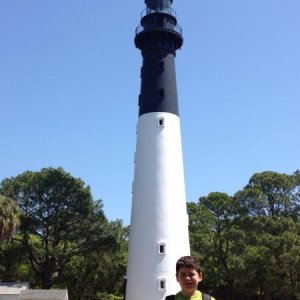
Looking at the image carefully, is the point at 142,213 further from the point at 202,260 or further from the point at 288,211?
the point at 288,211

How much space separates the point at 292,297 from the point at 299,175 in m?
11.6

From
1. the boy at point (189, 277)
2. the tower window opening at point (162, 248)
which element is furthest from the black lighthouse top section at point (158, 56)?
the boy at point (189, 277)

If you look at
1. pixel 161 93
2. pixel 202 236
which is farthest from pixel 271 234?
pixel 161 93

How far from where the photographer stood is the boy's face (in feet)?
13.7

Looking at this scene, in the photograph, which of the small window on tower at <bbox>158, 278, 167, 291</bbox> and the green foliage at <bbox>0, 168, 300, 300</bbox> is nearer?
the small window on tower at <bbox>158, 278, 167, 291</bbox>

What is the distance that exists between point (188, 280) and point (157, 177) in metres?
21.8

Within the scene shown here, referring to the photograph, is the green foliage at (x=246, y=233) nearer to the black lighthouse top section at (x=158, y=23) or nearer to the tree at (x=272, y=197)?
the tree at (x=272, y=197)

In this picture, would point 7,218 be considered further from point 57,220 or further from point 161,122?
point 57,220

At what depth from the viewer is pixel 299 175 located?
135ft

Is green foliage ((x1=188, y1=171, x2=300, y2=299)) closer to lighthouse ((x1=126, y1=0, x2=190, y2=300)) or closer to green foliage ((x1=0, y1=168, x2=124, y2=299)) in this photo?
green foliage ((x1=0, y1=168, x2=124, y2=299))

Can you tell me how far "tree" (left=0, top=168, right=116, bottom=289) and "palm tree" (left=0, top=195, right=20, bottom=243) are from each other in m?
10.1

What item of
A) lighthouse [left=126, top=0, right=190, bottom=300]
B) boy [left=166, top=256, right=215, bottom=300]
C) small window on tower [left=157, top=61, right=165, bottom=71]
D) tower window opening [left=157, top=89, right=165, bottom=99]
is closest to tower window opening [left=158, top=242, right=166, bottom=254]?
lighthouse [left=126, top=0, right=190, bottom=300]

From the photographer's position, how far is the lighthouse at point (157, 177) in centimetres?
2472

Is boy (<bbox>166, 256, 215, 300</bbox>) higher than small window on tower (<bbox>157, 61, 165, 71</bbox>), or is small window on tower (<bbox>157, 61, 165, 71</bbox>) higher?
small window on tower (<bbox>157, 61, 165, 71</bbox>)
